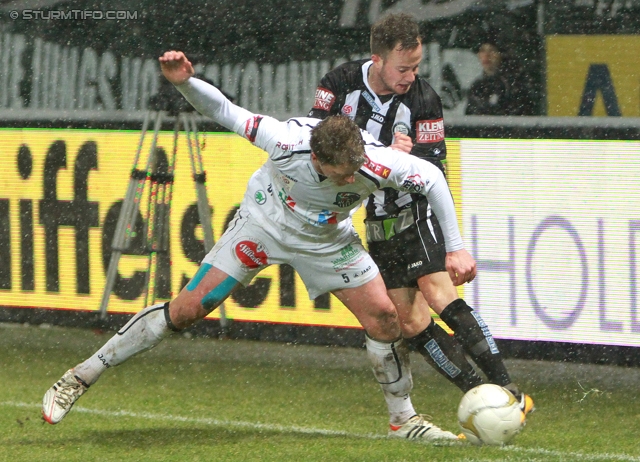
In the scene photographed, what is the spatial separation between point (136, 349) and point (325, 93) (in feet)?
5.43

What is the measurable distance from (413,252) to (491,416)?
3.46 feet

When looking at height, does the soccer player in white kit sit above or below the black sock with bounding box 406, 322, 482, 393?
above

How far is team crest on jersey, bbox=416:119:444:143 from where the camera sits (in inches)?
234

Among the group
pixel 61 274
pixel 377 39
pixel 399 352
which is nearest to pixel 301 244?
pixel 399 352

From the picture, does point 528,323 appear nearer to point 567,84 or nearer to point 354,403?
point 354,403

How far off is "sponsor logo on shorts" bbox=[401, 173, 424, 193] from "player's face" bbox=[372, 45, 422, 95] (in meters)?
0.74

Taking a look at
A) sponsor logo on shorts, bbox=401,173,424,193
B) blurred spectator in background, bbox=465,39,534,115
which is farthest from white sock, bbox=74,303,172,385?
blurred spectator in background, bbox=465,39,534,115

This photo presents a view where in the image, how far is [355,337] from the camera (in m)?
7.89

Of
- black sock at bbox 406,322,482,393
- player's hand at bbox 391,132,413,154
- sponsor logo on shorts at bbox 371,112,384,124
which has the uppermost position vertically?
sponsor logo on shorts at bbox 371,112,384,124

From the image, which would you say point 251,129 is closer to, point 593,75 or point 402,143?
point 402,143

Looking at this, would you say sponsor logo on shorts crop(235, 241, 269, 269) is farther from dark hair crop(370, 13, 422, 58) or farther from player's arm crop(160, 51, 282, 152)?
dark hair crop(370, 13, 422, 58)

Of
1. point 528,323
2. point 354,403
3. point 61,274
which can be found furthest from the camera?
point 61,274

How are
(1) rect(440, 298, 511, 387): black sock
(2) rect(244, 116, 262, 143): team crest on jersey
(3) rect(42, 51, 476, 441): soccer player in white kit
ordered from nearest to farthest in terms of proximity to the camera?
(3) rect(42, 51, 476, 441): soccer player in white kit → (2) rect(244, 116, 262, 143): team crest on jersey → (1) rect(440, 298, 511, 387): black sock

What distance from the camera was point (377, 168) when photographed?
17.1 feet
